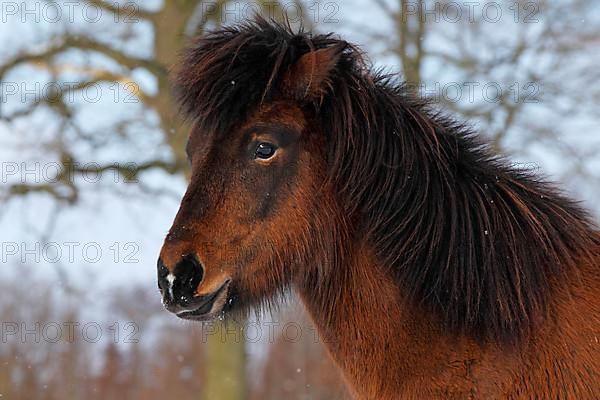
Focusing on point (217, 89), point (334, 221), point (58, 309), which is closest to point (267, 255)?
point (334, 221)

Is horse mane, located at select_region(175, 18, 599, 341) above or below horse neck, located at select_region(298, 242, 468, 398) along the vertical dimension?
above

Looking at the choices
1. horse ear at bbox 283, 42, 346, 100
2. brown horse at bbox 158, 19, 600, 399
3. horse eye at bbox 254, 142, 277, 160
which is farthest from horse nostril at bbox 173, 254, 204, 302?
horse ear at bbox 283, 42, 346, 100

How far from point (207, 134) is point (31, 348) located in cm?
3270

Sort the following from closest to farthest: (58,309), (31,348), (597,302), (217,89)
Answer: (597,302) → (217,89) → (31,348) → (58,309)

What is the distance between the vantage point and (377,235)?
354 cm

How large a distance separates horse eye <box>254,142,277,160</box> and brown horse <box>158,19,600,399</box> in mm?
10

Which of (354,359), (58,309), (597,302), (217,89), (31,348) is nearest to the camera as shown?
(597,302)

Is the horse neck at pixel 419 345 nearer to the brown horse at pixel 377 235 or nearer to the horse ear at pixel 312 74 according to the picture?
the brown horse at pixel 377 235

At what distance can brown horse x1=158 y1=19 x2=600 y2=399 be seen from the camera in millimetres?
3268

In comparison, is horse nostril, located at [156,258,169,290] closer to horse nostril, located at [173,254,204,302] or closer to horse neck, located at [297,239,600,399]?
horse nostril, located at [173,254,204,302]

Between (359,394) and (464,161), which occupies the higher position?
(464,161)

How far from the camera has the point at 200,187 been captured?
3623 mm

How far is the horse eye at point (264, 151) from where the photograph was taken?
12.0 ft

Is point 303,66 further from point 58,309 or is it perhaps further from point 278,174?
point 58,309
